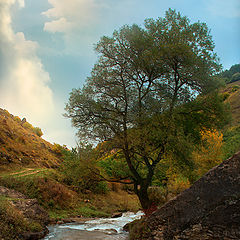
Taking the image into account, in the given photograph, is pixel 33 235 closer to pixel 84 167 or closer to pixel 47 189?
pixel 84 167

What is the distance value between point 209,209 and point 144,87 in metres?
10.8

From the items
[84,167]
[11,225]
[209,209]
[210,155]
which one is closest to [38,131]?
[210,155]

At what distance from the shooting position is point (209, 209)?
4.85 m

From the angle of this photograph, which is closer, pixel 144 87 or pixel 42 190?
pixel 144 87

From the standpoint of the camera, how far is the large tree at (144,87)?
12297 mm

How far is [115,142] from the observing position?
1262 centimetres

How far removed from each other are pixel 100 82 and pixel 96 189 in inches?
695

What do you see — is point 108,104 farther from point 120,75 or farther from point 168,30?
point 168,30

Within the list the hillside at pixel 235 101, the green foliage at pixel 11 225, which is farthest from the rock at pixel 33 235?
the hillside at pixel 235 101

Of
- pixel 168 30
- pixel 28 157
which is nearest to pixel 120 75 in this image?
pixel 168 30

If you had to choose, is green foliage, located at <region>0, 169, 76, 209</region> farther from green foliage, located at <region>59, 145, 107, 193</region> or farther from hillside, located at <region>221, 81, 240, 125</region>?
hillside, located at <region>221, 81, 240, 125</region>

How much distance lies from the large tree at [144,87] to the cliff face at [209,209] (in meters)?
6.19

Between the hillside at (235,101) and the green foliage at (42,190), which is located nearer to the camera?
the green foliage at (42,190)

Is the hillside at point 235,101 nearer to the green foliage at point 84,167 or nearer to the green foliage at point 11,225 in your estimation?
the green foliage at point 84,167
